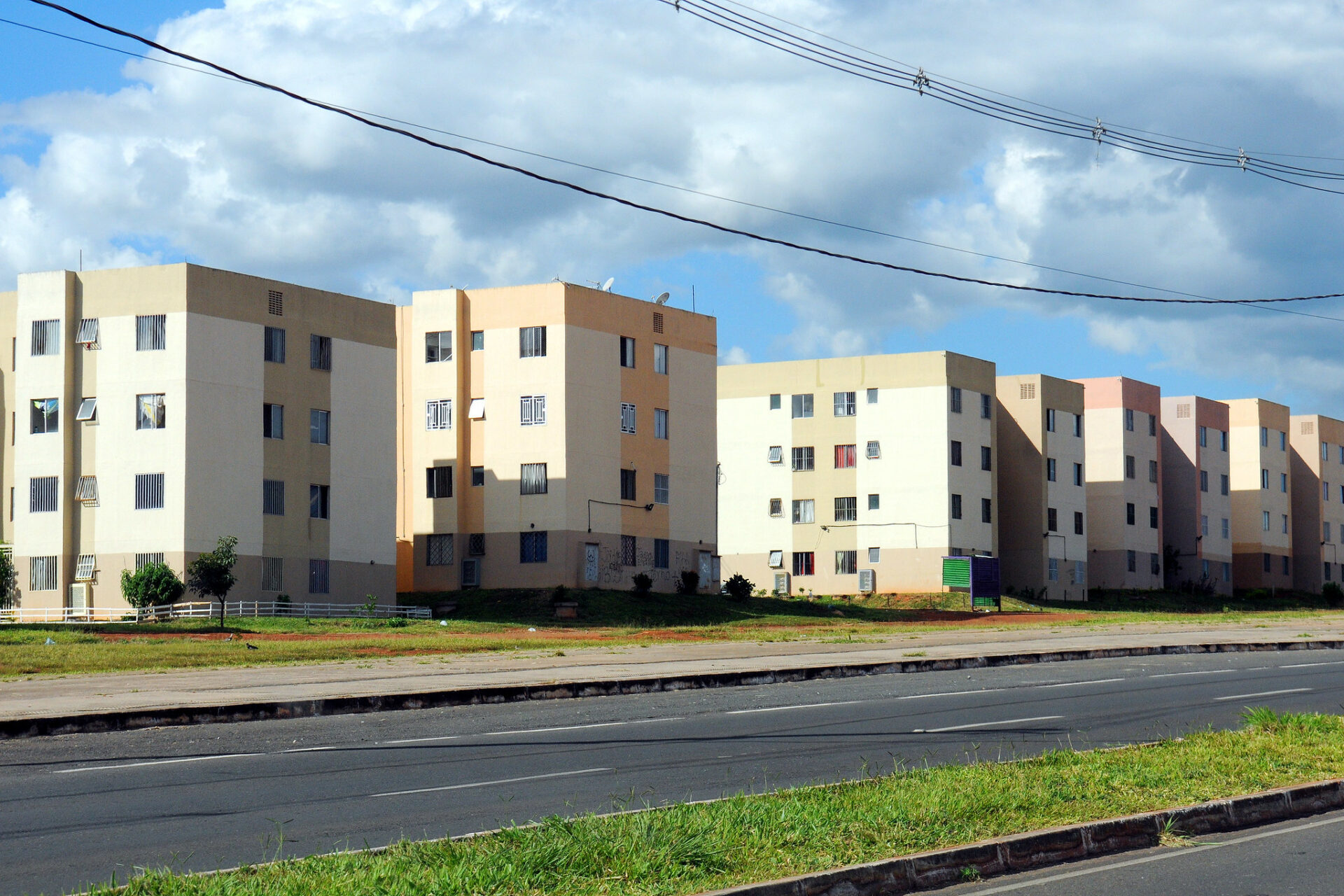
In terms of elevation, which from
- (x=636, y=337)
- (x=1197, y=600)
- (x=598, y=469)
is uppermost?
(x=636, y=337)

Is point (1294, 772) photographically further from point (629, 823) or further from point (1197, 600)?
point (1197, 600)

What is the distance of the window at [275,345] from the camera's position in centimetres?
5325

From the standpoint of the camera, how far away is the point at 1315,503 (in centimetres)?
10519

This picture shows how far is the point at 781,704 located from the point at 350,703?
598 centimetres

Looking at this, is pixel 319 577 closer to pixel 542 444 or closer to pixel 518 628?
pixel 518 628

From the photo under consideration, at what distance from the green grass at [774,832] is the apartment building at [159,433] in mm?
42412

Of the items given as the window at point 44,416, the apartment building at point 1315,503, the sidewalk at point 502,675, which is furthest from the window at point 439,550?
the apartment building at point 1315,503

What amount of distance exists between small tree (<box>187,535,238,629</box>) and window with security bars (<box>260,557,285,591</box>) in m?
2.40

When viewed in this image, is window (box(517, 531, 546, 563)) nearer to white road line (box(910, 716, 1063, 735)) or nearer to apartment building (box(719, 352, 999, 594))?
apartment building (box(719, 352, 999, 594))

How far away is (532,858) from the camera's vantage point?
Result: 28.1 ft

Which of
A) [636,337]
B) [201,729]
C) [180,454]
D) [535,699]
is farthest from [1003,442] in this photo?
[201,729]

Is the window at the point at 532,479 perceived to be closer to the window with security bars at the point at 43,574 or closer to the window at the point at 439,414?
the window at the point at 439,414

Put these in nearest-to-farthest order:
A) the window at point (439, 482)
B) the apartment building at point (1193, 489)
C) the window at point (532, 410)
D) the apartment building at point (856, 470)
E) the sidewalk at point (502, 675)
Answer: the sidewalk at point (502, 675) → the window at point (532, 410) → the window at point (439, 482) → the apartment building at point (856, 470) → the apartment building at point (1193, 489)

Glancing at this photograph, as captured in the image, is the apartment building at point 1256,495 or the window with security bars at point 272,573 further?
the apartment building at point 1256,495
